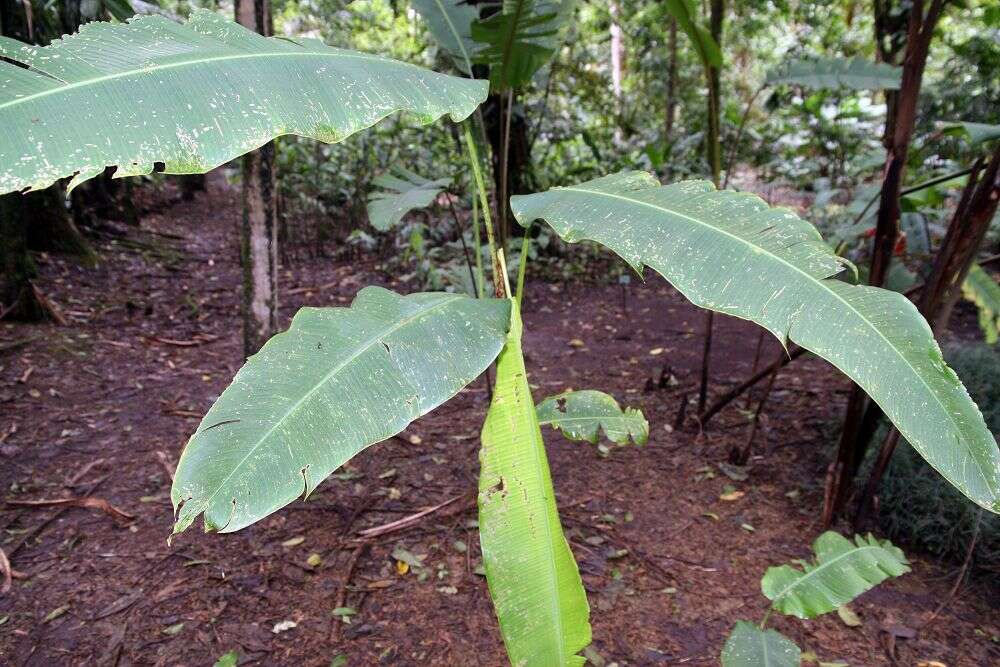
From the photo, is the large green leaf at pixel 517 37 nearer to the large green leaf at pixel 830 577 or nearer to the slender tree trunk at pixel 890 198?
the slender tree trunk at pixel 890 198

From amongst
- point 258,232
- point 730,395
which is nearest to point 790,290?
point 730,395

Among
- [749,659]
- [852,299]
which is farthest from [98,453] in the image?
[852,299]

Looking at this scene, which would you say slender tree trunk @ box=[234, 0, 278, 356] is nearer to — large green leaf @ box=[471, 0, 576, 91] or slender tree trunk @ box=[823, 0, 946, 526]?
large green leaf @ box=[471, 0, 576, 91]

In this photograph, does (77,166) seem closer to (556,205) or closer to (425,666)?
(556,205)

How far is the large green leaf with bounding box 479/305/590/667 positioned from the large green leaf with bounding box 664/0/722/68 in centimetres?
194

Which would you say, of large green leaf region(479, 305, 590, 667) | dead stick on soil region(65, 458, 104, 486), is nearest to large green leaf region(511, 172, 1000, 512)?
large green leaf region(479, 305, 590, 667)

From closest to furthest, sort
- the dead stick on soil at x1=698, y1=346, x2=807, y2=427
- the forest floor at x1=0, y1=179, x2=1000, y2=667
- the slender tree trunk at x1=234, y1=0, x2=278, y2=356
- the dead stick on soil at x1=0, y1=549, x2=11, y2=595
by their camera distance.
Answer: the forest floor at x1=0, y1=179, x2=1000, y2=667, the dead stick on soil at x1=0, y1=549, x2=11, y2=595, the slender tree trunk at x1=234, y1=0, x2=278, y2=356, the dead stick on soil at x1=698, y1=346, x2=807, y2=427

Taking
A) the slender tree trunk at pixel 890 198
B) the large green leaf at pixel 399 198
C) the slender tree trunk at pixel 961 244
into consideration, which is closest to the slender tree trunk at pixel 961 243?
the slender tree trunk at pixel 961 244

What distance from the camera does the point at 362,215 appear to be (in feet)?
21.0

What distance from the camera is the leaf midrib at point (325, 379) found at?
102 cm

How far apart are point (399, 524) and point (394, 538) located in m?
0.06

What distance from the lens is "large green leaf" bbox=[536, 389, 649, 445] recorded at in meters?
1.96

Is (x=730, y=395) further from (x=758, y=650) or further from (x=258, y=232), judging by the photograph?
(x=258, y=232)

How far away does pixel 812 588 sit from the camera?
1599 mm
